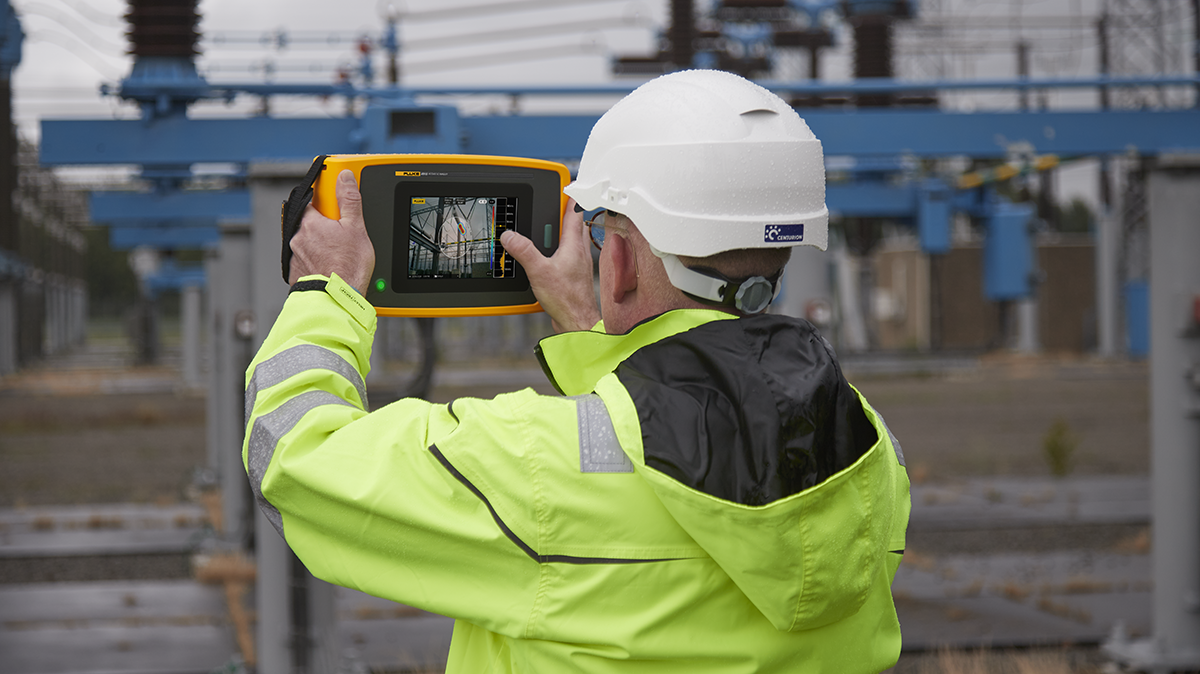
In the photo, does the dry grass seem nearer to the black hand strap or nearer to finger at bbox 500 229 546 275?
finger at bbox 500 229 546 275

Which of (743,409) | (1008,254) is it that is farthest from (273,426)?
(1008,254)

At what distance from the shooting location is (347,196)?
156 cm

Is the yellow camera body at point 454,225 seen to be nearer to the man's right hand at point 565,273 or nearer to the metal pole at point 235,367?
the man's right hand at point 565,273

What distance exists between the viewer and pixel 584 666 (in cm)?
134

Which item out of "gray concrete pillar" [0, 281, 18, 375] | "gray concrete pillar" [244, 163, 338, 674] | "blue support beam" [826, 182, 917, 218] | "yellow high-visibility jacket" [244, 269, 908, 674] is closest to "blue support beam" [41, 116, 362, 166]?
"gray concrete pillar" [244, 163, 338, 674]

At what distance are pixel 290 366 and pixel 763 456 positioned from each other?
604 millimetres

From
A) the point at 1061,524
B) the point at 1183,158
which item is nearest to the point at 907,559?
the point at 1061,524

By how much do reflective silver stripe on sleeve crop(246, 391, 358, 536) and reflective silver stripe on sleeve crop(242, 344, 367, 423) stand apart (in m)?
0.04

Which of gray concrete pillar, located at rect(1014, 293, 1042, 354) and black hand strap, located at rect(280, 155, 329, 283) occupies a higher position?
black hand strap, located at rect(280, 155, 329, 283)

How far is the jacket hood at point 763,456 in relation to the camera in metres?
1.28

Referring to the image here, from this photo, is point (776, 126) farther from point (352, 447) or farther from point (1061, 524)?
point (1061, 524)

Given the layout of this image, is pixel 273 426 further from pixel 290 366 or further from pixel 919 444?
pixel 919 444

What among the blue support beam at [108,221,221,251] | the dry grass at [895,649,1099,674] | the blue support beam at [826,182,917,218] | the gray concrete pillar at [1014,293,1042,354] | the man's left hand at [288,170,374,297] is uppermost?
the blue support beam at [826,182,917,218]

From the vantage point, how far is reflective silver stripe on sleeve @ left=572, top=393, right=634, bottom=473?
4.24 ft
